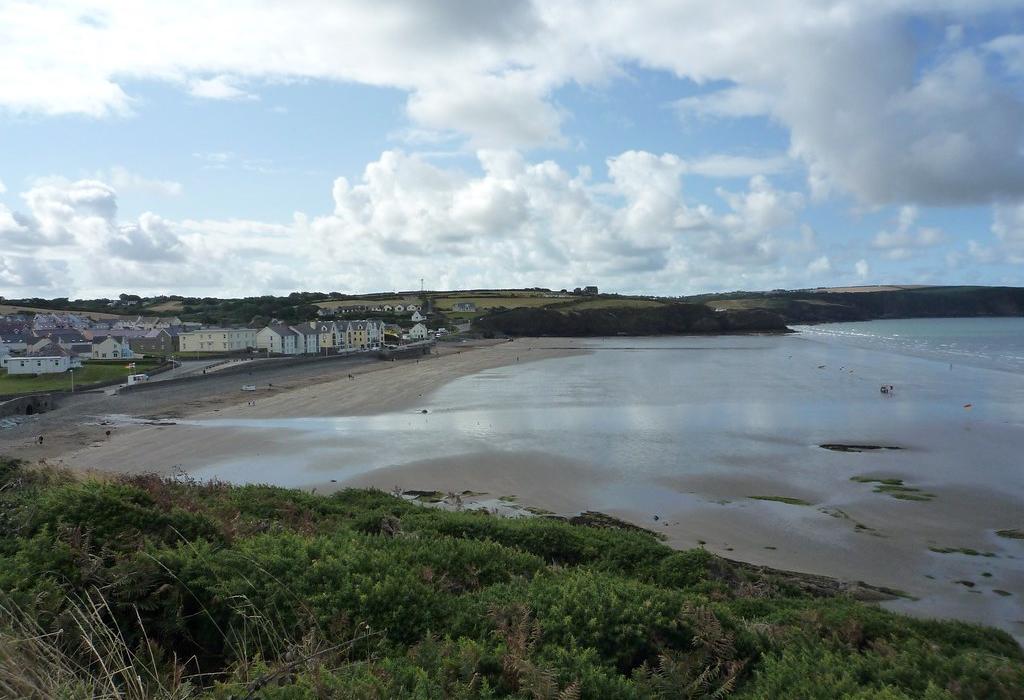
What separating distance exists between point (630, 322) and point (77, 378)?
84.9 meters

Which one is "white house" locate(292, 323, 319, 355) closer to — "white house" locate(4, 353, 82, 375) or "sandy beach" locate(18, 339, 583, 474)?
"sandy beach" locate(18, 339, 583, 474)

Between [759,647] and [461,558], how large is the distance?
359 centimetres

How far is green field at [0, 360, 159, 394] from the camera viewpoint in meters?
39.8

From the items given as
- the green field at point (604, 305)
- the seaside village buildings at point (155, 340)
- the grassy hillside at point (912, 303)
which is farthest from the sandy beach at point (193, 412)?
the grassy hillside at point (912, 303)

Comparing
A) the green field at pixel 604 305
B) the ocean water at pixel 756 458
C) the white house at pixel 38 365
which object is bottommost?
the ocean water at pixel 756 458

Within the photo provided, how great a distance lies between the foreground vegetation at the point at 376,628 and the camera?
4277 millimetres

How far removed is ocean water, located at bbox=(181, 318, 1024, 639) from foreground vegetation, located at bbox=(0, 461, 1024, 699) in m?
5.79

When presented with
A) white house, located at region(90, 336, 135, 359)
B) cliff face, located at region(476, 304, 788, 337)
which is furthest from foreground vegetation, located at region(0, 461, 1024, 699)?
cliff face, located at region(476, 304, 788, 337)

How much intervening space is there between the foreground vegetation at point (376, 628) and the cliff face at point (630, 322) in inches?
3832

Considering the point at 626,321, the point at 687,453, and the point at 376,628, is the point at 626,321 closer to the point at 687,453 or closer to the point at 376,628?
the point at 687,453

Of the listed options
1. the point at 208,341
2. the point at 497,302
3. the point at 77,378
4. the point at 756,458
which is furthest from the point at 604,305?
the point at 756,458

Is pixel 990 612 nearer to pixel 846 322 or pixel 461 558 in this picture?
pixel 461 558

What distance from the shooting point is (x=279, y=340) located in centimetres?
7306

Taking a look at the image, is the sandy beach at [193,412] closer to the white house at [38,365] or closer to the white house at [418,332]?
the white house at [38,365]
